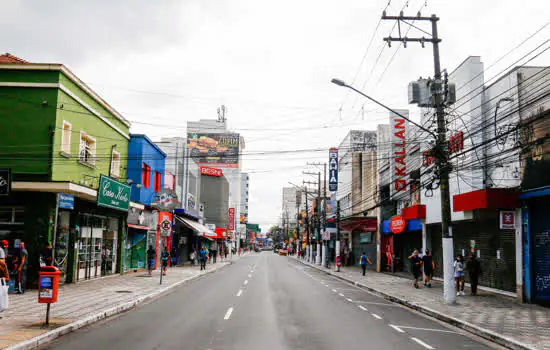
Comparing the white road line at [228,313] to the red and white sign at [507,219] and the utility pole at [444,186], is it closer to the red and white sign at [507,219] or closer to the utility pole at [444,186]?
the utility pole at [444,186]

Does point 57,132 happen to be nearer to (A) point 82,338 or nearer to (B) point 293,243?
(A) point 82,338

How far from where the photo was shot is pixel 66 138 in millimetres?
19922

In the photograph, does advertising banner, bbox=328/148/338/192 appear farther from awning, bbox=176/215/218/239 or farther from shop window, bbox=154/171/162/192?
shop window, bbox=154/171/162/192

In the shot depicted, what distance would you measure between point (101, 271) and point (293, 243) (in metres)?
105

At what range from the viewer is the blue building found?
29.1m

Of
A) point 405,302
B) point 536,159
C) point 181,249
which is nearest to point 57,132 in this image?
point 405,302

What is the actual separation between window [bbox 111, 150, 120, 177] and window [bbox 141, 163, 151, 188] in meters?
3.04

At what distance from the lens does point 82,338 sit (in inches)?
391

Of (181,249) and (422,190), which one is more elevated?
(422,190)

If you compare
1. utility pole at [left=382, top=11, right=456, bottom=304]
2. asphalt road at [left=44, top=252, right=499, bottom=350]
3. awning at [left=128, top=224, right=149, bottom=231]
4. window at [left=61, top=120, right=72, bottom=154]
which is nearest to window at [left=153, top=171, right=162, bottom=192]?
awning at [left=128, top=224, right=149, bottom=231]

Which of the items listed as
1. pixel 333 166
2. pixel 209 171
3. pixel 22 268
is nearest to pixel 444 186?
pixel 22 268

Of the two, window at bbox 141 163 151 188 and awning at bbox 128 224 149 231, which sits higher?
window at bbox 141 163 151 188

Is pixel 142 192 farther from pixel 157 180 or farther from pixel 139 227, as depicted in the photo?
pixel 157 180

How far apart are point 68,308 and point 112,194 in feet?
32.0
